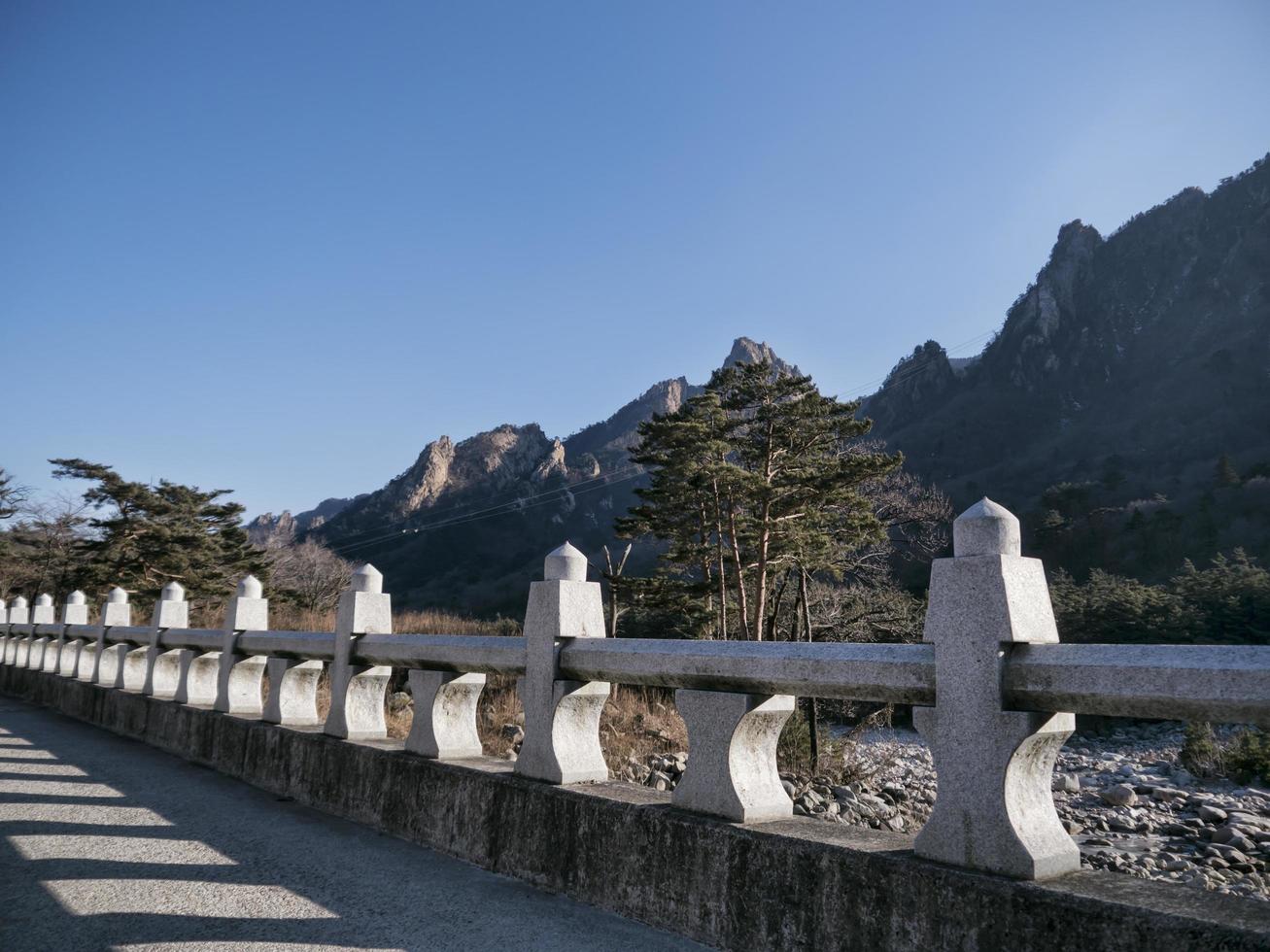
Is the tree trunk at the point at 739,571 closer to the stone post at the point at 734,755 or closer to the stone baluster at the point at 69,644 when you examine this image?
the stone baluster at the point at 69,644

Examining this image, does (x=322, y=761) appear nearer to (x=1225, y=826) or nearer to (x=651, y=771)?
(x=651, y=771)

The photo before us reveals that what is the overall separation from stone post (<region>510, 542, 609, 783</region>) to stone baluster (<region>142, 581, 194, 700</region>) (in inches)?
261

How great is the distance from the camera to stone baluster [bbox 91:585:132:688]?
10914 millimetres

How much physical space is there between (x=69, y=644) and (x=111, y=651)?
269 centimetres

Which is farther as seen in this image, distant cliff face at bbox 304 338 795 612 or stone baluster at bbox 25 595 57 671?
distant cliff face at bbox 304 338 795 612

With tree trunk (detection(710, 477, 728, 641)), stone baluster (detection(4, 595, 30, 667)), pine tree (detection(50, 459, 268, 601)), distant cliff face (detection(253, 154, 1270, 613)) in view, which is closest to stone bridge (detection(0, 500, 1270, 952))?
stone baluster (detection(4, 595, 30, 667))

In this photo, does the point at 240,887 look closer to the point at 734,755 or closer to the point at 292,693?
the point at 734,755

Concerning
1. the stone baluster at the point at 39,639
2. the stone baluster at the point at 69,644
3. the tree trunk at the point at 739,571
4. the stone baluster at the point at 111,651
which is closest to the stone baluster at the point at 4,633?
the stone baluster at the point at 39,639

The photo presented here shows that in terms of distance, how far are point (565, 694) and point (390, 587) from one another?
86.7m

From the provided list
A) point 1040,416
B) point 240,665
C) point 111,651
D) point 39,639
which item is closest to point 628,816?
point 240,665

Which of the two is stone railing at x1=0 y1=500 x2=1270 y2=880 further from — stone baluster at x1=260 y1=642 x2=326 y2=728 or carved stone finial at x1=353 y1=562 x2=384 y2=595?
stone baluster at x1=260 y1=642 x2=326 y2=728

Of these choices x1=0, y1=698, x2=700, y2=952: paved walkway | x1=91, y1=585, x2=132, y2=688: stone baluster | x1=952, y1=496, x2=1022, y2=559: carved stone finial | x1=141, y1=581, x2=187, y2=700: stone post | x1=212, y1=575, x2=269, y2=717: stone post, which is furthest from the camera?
x1=91, y1=585, x2=132, y2=688: stone baluster

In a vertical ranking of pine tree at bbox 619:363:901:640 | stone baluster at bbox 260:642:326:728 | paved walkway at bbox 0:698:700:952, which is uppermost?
pine tree at bbox 619:363:901:640

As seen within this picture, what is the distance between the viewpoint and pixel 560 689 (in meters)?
4.28
